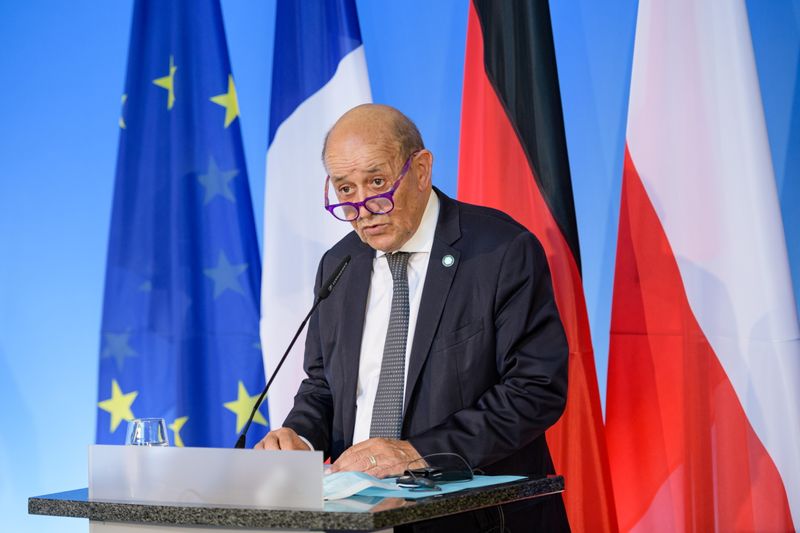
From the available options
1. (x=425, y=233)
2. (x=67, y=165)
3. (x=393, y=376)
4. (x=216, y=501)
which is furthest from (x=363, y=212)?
(x=67, y=165)

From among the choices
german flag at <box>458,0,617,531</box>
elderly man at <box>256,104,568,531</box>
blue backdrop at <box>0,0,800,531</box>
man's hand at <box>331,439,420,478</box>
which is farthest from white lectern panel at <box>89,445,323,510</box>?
blue backdrop at <box>0,0,800,531</box>

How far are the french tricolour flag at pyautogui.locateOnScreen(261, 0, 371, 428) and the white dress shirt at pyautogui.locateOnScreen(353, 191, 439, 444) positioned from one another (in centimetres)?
99

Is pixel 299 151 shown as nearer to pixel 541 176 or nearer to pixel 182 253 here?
pixel 182 253

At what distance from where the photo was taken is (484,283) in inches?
99.9

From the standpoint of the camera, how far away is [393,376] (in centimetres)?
252

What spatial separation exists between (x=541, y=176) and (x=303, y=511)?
6.48ft

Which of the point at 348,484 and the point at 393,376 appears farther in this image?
the point at 393,376

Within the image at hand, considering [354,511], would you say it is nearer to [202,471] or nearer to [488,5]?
[202,471]

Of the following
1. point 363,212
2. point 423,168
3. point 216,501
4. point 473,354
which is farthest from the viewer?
point 423,168

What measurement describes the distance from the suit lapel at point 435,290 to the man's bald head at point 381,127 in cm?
23

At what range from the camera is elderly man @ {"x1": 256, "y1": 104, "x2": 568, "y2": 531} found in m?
2.35

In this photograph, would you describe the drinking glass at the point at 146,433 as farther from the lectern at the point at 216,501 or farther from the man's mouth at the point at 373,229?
the man's mouth at the point at 373,229

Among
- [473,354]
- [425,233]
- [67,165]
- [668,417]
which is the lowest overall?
[668,417]

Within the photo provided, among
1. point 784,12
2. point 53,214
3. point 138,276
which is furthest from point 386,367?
point 53,214
